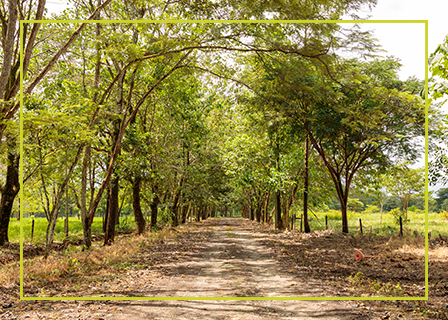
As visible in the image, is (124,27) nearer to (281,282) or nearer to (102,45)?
(102,45)

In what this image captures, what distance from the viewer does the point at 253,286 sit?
21.6 feet

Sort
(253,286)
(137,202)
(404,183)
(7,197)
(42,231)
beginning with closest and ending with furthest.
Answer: (253,286), (7,197), (137,202), (404,183), (42,231)

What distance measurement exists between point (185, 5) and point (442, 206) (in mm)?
21908

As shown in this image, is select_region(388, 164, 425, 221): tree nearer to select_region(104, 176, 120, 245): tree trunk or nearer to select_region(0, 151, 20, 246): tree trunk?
select_region(104, 176, 120, 245): tree trunk

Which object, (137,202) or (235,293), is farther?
(137,202)

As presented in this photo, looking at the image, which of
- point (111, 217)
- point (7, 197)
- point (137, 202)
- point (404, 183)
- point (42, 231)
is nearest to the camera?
point (111, 217)

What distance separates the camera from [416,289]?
646 cm

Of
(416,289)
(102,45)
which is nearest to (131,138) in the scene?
(102,45)

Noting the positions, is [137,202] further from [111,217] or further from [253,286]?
[253,286]

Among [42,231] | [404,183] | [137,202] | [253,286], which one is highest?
[404,183]

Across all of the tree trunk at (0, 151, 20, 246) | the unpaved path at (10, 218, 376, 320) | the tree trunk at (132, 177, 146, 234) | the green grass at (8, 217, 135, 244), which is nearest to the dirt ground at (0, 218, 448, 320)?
the unpaved path at (10, 218, 376, 320)

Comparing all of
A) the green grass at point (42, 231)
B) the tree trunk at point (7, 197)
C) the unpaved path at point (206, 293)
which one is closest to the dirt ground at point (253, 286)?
the unpaved path at point (206, 293)

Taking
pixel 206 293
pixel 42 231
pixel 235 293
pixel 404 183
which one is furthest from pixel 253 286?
pixel 42 231

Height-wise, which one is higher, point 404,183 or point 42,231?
point 404,183
